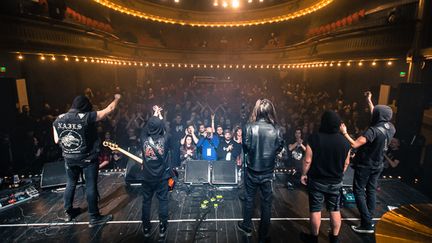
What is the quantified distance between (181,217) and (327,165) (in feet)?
8.83

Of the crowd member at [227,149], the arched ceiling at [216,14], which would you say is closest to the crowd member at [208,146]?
the crowd member at [227,149]

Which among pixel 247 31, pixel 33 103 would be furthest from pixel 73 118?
pixel 247 31

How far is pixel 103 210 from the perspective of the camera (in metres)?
4.54

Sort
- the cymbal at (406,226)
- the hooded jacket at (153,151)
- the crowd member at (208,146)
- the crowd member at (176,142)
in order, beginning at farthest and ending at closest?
the crowd member at (176,142) < the crowd member at (208,146) < the hooded jacket at (153,151) < the cymbal at (406,226)

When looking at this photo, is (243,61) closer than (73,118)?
No

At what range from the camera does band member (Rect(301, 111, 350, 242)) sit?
3.13m

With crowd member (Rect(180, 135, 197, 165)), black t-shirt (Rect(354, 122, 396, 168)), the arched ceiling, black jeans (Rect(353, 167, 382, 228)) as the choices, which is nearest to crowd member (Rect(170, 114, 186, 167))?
crowd member (Rect(180, 135, 197, 165))

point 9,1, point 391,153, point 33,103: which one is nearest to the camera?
point 391,153

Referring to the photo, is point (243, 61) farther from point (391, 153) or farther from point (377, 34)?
point (391, 153)

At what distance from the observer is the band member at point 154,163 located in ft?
11.7

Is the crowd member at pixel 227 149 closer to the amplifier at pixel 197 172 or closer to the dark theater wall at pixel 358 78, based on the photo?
the amplifier at pixel 197 172

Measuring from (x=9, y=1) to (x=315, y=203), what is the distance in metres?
8.78

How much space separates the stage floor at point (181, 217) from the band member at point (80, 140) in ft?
1.63

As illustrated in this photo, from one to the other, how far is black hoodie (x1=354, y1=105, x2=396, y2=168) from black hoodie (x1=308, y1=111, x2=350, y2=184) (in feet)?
2.79
